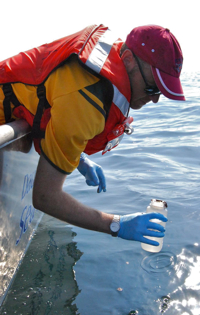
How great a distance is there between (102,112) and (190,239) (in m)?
1.71

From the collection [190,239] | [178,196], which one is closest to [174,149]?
[178,196]

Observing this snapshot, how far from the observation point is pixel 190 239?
2.89 m

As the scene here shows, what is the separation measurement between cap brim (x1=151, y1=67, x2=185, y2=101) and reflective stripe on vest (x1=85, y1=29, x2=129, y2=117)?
23cm

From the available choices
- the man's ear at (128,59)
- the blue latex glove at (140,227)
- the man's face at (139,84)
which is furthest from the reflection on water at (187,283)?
the man's ear at (128,59)

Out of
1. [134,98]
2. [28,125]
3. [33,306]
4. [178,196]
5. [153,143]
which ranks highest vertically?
[134,98]

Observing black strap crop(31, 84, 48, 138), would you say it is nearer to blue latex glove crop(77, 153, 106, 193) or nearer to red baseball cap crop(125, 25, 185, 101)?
red baseball cap crop(125, 25, 185, 101)

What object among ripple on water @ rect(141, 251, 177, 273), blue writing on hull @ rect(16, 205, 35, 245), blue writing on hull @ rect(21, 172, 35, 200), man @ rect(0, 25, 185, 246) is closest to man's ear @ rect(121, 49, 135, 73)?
man @ rect(0, 25, 185, 246)

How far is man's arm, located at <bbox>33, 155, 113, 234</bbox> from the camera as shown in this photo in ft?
5.77

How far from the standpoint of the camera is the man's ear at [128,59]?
2004mm

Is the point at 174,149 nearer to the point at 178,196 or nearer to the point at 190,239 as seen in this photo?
the point at 178,196

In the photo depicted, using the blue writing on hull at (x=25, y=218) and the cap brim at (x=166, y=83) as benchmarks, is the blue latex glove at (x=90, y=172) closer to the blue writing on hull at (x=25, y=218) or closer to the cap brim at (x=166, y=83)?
the blue writing on hull at (x=25, y=218)

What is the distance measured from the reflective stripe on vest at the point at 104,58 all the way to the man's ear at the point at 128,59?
0.34ft

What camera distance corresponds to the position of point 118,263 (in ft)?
8.75

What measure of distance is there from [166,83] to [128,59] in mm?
288
